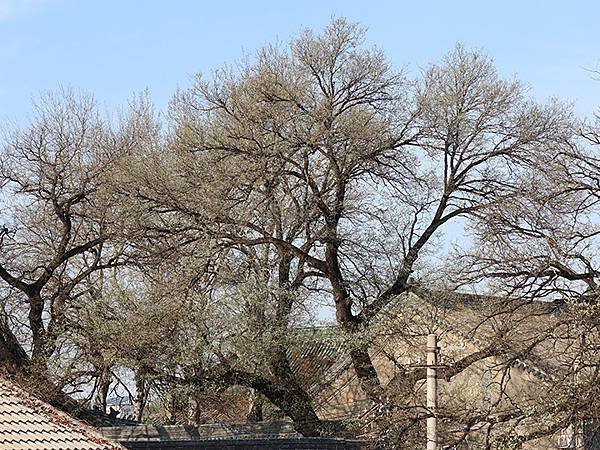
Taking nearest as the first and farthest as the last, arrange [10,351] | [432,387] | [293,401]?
1. [432,387]
2. [10,351]
3. [293,401]

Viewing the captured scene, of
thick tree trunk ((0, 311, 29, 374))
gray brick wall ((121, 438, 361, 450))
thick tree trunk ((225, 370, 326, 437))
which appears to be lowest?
gray brick wall ((121, 438, 361, 450))

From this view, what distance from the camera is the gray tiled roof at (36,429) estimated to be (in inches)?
494

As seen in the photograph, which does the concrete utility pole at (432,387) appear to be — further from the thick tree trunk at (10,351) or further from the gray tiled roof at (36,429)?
the thick tree trunk at (10,351)

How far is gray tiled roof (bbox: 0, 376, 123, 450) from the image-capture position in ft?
41.2

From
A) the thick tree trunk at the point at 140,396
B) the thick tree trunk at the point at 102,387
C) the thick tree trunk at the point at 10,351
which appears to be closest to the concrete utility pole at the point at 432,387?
the thick tree trunk at the point at 140,396

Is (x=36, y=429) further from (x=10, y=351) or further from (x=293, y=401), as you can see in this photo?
(x=293, y=401)

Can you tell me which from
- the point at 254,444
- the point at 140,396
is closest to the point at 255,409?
the point at 140,396

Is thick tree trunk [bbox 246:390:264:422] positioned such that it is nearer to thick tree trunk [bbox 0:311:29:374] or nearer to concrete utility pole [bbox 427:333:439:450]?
thick tree trunk [bbox 0:311:29:374]

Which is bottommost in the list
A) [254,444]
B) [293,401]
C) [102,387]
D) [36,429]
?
[36,429]

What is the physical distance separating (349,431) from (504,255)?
6.21 m

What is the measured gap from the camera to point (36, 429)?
517 inches

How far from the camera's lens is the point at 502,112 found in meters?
24.0

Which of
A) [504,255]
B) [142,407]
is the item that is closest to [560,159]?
[504,255]

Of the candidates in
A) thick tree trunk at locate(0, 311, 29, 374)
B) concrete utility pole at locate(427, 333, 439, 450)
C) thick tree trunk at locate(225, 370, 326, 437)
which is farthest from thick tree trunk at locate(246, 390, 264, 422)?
concrete utility pole at locate(427, 333, 439, 450)
